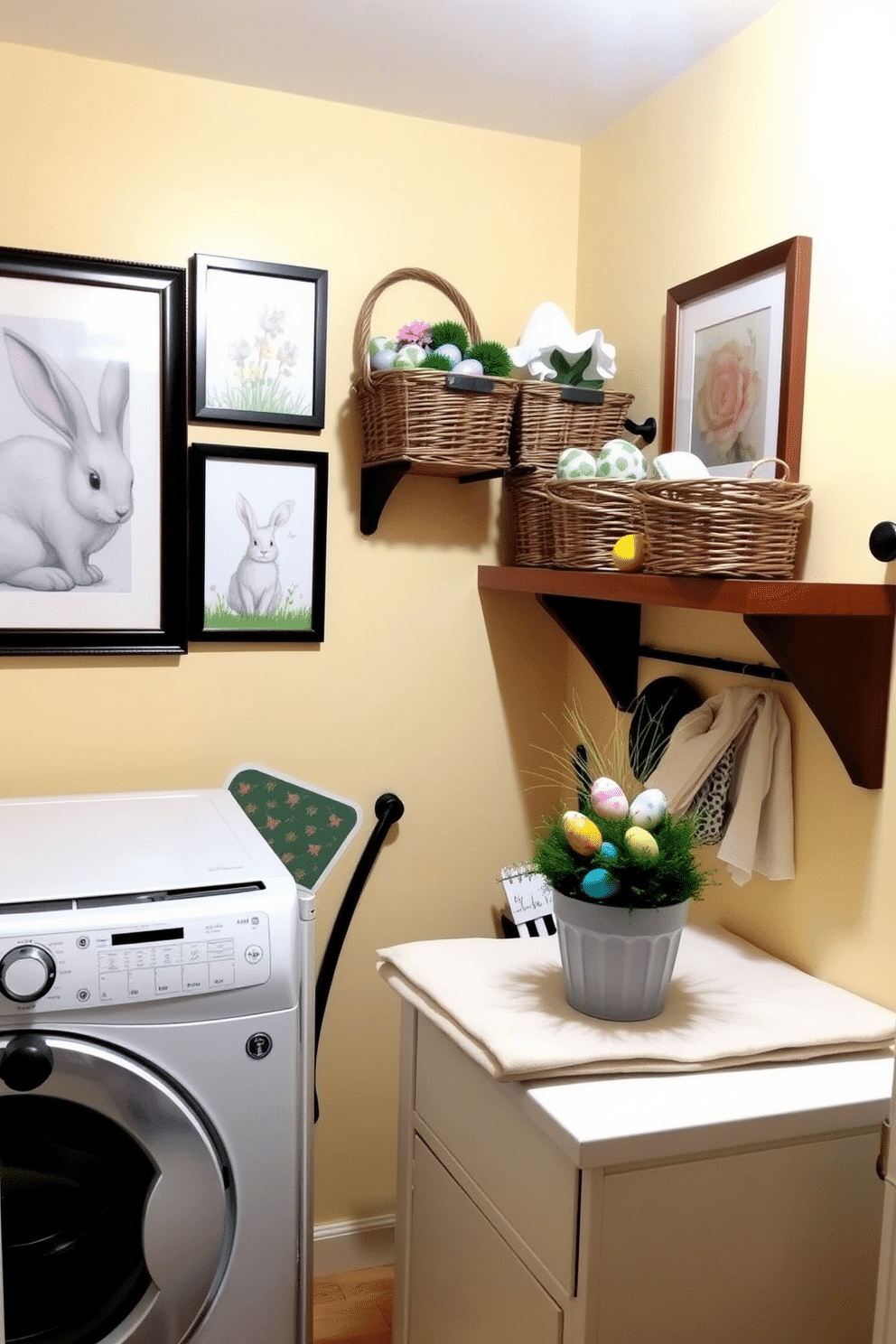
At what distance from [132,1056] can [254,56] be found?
1.61 m

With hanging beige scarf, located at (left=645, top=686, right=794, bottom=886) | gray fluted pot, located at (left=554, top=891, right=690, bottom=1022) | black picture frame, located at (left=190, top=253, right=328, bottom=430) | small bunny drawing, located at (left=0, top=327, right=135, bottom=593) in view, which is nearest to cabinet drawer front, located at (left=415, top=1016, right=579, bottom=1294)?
gray fluted pot, located at (left=554, top=891, right=690, bottom=1022)

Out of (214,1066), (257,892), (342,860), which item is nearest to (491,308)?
(342,860)

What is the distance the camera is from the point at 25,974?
56.8 inches

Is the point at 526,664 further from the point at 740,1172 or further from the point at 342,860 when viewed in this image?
the point at 740,1172

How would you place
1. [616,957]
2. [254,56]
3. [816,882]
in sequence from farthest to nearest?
[254,56]
[816,882]
[616,957]

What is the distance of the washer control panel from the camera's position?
4.75 ft

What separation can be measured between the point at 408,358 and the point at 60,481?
2.10 feet

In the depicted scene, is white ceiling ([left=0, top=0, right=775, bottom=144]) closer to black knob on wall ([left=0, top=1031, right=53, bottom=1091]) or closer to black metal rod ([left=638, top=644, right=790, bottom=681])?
black metal rod ([left=638, top=644, right=790, bottom=681])

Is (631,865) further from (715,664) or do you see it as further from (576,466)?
(576,466)

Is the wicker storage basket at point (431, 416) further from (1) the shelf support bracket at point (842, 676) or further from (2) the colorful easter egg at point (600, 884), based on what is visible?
(2) the colorful easter egg at point (600, 884)

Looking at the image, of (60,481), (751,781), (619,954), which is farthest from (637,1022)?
(60,481)

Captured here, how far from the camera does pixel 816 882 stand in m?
1.65

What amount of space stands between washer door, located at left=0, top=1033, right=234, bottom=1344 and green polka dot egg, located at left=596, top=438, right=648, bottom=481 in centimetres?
109

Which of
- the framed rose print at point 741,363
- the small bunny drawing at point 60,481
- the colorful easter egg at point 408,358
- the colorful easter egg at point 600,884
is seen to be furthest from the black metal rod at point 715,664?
the small bunny drawing at point 60,481
